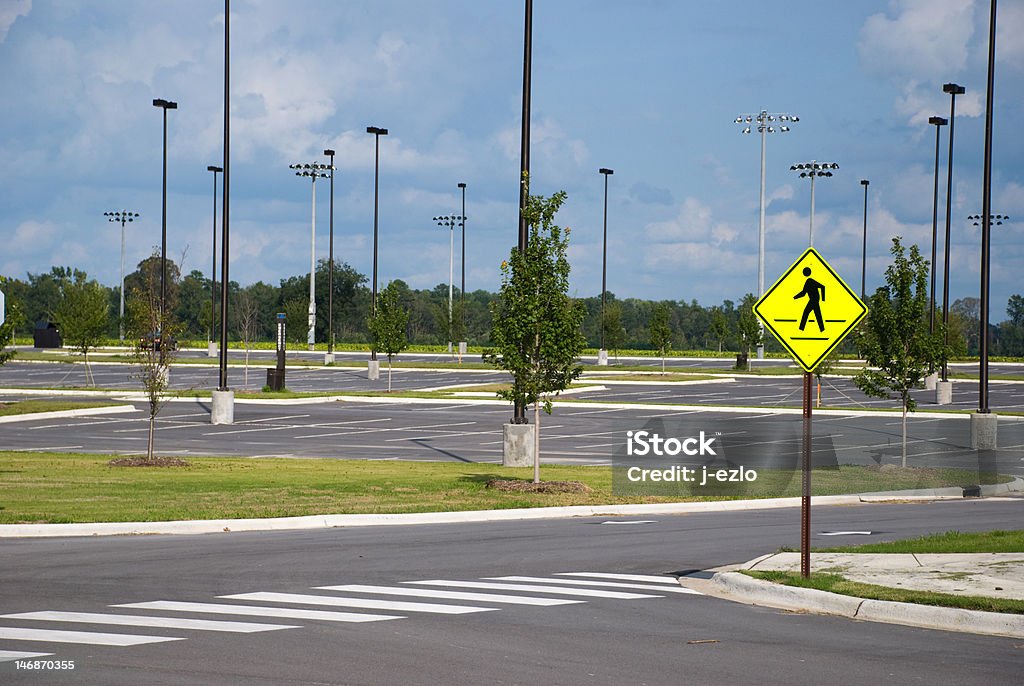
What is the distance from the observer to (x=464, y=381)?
2351 inches

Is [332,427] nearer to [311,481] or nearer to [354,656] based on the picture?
[311,481]

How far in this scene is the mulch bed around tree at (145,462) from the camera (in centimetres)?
2338

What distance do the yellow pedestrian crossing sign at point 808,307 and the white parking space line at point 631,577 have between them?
2832 mm

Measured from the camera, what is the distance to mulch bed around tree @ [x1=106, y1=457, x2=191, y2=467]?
23.4 m

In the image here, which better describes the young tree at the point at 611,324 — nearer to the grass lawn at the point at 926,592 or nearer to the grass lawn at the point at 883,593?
the grass lawn at the point at 926,592

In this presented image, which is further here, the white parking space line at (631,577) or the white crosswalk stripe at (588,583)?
the white parking space line at (631,577)

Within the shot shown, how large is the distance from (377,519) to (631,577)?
5.89 metres

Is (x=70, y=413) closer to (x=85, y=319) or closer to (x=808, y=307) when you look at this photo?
(x=85, y=319)

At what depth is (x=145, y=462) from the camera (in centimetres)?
2348

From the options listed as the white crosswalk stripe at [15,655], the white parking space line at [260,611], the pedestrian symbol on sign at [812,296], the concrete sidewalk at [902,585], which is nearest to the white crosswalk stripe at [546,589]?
the concrete sidewalk at [902,585]

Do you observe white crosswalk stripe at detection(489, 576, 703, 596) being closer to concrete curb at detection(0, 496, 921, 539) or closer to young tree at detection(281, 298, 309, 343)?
concrete curb at detection(0, 496, 921, 539)

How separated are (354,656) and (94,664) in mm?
1776

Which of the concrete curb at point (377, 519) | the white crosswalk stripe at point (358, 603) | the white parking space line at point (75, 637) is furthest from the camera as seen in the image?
the concrete curb at point (377, 519)

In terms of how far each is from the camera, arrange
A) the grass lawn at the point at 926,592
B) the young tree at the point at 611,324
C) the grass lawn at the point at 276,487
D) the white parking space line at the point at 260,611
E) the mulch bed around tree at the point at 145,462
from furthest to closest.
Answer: the young tree at the point at 611,324, the mulch bed around tree at the point at 145,462, the grass lawn at the point at 276,487, the grass lawn at the point at 926,592, the white parking space line at the point at 260,611
